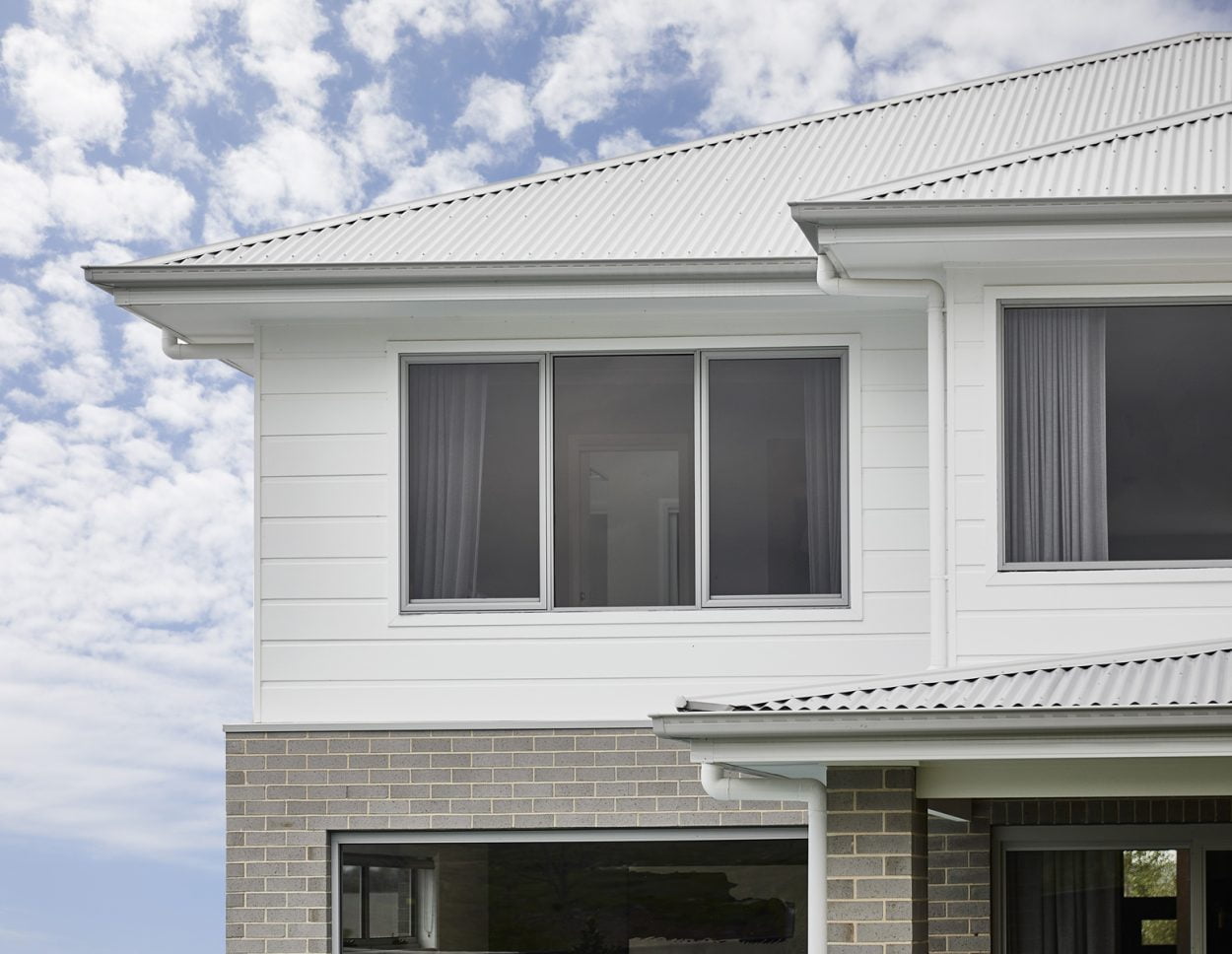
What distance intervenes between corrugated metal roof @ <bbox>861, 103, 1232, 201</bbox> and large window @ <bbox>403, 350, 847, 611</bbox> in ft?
4.95

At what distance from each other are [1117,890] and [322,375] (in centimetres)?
575

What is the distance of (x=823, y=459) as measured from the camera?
1100 centimetres

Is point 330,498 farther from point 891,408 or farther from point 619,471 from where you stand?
point 891,408

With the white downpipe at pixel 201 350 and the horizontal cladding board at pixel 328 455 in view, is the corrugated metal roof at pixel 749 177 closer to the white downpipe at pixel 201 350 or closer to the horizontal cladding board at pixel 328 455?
the white downpipe at pixel 201 350

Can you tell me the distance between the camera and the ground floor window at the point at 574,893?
10672mm

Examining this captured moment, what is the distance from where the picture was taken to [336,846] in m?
10.8

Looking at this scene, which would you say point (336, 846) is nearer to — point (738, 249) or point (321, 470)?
point (321, 470)

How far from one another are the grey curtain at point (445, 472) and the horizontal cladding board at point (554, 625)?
276 millimetres

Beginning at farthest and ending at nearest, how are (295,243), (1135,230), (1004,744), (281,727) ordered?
(295,243) → (281,727) → (1135,230) → (1004,744)

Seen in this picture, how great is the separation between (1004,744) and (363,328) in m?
5.42

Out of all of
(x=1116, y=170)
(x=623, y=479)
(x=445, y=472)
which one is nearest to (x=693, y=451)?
(x=623, y=479)

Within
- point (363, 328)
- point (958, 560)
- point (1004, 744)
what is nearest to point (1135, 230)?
point (958, 560)

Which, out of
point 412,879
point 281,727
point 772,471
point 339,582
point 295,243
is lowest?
point 412,879

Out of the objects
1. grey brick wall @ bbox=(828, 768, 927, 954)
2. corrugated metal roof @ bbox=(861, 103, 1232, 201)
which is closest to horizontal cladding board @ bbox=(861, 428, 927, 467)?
corrugated metal roof @ bbox=(861, 103, 1232, 201)
